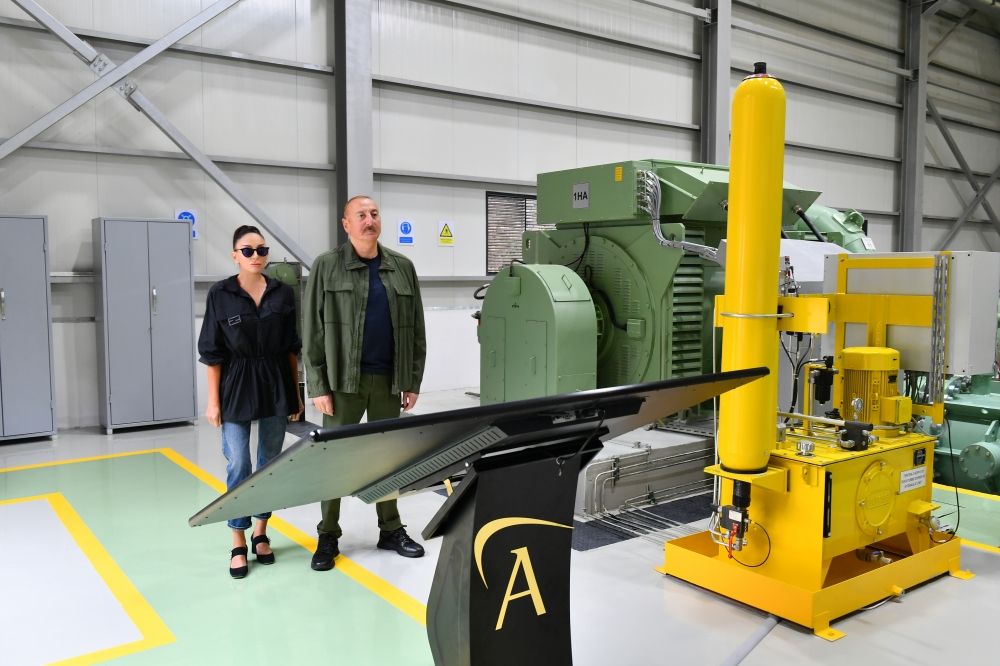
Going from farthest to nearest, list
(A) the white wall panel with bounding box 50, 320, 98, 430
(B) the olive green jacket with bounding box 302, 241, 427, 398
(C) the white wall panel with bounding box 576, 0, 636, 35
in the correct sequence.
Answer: (C) the white wall panel with bounding box 576, 0, 636, 35 → (A) the white wall panel with bounding box 50, 320, 98, 430 → (B) the olive green jacket with bounding box 302, 241, 427, 398

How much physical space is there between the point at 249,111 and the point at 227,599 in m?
5.34

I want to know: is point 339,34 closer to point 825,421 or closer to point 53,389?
point 53,389

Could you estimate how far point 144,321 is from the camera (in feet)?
21.4

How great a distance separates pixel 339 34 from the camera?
7684 millimetres

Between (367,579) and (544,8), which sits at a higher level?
(544,8)

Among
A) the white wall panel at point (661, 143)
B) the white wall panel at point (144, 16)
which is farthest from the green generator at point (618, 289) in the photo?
the white wall panel at point (661, 143)

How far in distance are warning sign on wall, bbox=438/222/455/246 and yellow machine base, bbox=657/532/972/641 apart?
18.0 ft

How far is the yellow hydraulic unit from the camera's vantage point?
9.86ft

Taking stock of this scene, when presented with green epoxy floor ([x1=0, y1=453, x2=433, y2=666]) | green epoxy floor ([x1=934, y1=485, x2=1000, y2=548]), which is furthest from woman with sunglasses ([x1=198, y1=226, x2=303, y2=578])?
green epoxy floor ([x1=934, y1=485, x2=1000, y2=548])

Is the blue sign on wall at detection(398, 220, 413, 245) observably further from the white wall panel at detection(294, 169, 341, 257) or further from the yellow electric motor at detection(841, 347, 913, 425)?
the yellow electric motor at detection(841, 347, 913, 425)

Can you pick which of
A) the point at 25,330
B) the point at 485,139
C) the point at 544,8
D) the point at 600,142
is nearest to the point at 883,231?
the point at 600,142

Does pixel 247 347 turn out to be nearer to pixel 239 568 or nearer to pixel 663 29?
pixel 239 568

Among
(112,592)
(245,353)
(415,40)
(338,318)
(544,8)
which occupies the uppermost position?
(544,8)

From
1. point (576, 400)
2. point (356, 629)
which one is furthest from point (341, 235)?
point (576, 400)
